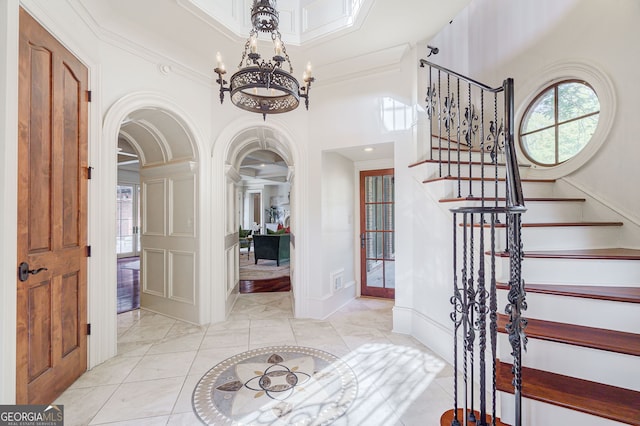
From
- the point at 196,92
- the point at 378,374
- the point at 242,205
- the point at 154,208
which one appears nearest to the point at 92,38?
the point at 196,92

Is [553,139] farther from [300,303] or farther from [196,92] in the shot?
[196,92]

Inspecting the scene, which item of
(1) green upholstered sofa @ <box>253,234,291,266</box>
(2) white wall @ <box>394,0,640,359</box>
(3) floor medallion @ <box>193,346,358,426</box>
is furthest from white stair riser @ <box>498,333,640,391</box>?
(1) green upholstered sofa @ <box>253,234,291,266</box>

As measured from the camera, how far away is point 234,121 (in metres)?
3.44

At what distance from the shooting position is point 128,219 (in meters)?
9.48

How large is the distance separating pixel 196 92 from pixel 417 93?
8.41 ft

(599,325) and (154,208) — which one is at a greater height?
(154,208)

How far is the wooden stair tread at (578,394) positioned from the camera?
118 cm

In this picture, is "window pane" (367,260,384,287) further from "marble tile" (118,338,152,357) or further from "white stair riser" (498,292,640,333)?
"marble tile" (118,338,152,357)

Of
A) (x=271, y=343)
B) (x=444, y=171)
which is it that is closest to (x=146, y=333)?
(x=271, y=343)

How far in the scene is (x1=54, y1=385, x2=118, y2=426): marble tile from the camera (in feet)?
5.82

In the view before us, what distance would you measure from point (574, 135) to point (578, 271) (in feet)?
6.23

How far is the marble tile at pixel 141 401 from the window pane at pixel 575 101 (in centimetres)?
445

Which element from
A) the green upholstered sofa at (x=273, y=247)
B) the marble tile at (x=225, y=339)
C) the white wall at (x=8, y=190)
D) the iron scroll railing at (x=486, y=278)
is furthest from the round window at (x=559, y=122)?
the green upholstered sofa at (x=273, y=247)

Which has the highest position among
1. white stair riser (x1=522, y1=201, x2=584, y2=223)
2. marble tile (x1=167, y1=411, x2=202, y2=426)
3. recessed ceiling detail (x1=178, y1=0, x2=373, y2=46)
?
recessed ceiling detail (x1=178, y1=0, x2=373, y2=46)
